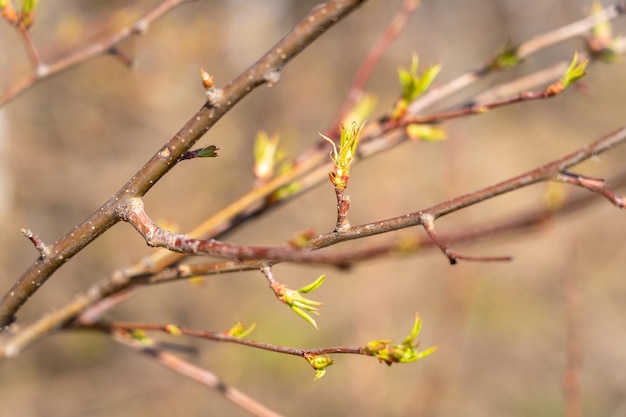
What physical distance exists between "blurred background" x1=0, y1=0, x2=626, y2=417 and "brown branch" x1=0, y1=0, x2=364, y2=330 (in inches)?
63.7

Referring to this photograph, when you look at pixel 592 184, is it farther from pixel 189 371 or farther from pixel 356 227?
pixel 189 371

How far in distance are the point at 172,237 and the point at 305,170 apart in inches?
22.1

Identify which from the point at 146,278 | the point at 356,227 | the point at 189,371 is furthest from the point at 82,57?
the point at 356,227

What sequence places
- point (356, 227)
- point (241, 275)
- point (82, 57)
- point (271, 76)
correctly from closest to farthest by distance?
point (356, 227) → point (271, 76) → point (82, 57) → point (241, 275)

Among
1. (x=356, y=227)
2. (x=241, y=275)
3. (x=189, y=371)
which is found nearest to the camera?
(x=356, y=227)

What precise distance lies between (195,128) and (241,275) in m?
3.90

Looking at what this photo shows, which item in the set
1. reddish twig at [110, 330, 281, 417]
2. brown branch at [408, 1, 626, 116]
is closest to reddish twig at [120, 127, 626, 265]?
reddish twig at [110, 330, 281, 417]

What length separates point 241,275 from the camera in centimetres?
448

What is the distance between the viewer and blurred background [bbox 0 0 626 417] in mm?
3240

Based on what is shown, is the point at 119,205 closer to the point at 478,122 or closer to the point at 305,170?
the point at 305,170

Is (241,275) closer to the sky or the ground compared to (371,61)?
closer to the sky

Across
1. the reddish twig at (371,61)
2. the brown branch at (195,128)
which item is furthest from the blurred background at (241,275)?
the brown branch at (195,128)

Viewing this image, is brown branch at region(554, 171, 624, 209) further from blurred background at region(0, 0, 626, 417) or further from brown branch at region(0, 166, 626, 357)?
blurred background at region(0, 0, 626, 417)

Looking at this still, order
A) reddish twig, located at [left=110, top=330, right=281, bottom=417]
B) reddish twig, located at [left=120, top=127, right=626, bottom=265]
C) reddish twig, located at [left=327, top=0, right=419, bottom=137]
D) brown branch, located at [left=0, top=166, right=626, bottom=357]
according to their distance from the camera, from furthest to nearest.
→ reddish twig, located at [left=327, top=0, right=419, bottom=137] < reddish twig, located at [left=110, top=330, right=281, bottom=417] < brown branch, located at [left=0, top=166, right=626, bottom=357] < reddish twig, located at [left=120, top=127, right=626, bottom=265]
